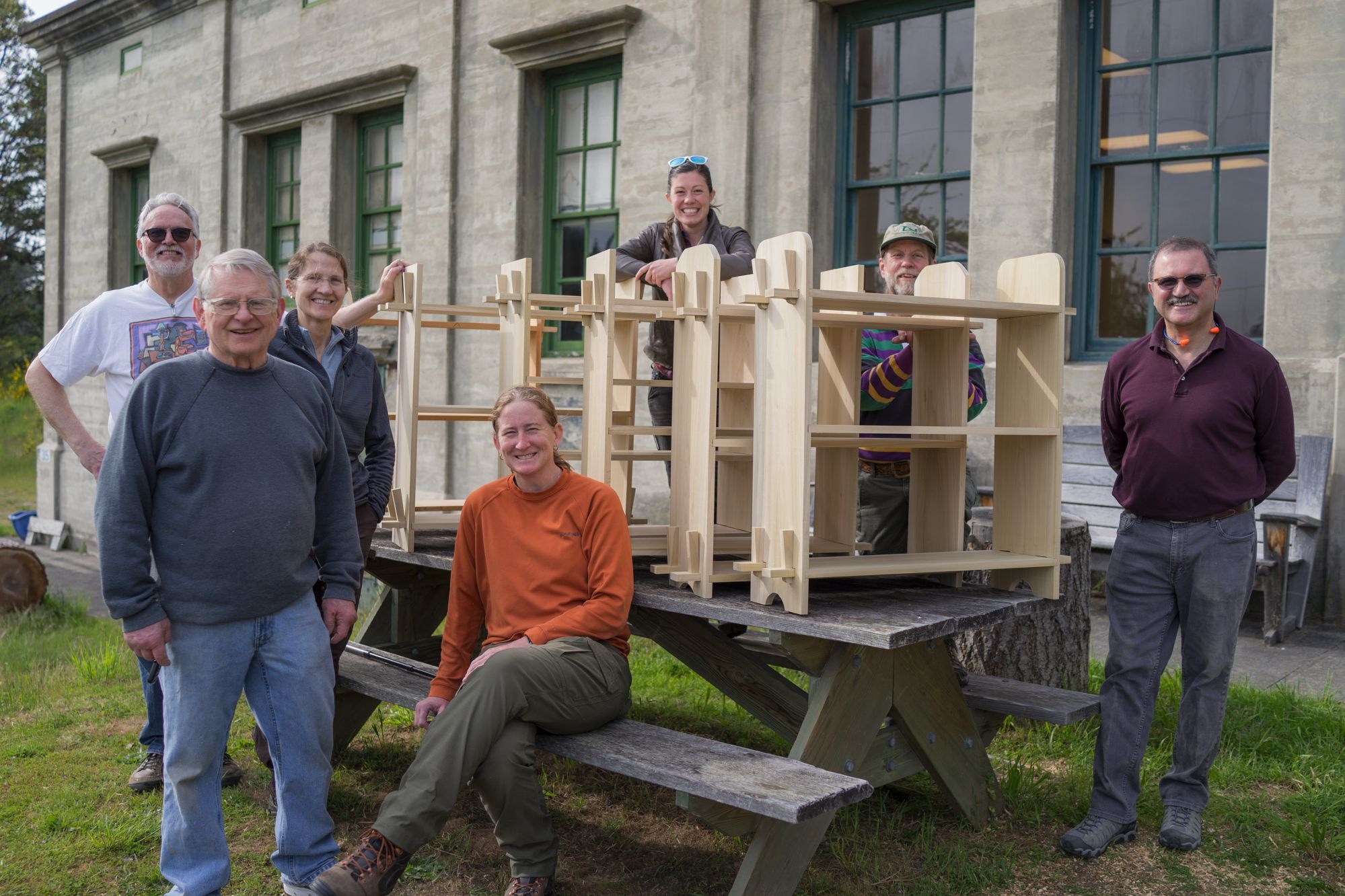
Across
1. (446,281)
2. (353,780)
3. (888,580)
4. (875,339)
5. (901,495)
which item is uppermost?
(446,281)

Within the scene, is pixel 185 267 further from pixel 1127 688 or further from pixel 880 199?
pixel 880 199

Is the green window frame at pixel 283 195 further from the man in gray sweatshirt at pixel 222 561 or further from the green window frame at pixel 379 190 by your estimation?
the man in gray sweatshirt at pixel 222 561

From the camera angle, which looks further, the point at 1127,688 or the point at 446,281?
the point at 446,281

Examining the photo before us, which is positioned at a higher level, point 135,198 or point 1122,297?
→ point 135,198

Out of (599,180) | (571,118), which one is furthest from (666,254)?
(571,118)

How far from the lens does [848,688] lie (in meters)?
3.52

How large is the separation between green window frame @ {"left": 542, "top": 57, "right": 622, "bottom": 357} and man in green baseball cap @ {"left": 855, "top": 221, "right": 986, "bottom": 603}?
220 inches

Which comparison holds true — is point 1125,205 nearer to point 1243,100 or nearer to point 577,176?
point 1243,100

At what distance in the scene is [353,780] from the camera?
470 centimetres

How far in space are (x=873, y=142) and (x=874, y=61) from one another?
1.87 ft

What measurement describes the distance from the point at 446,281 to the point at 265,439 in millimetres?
7968

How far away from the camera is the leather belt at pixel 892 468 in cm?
466

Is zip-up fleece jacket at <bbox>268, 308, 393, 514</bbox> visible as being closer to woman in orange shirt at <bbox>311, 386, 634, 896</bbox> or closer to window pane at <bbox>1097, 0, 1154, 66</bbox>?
woman in orange shirt at <bbox>311, 386, 634, 896</bbox>

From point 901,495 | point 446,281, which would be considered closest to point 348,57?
point 446,281
